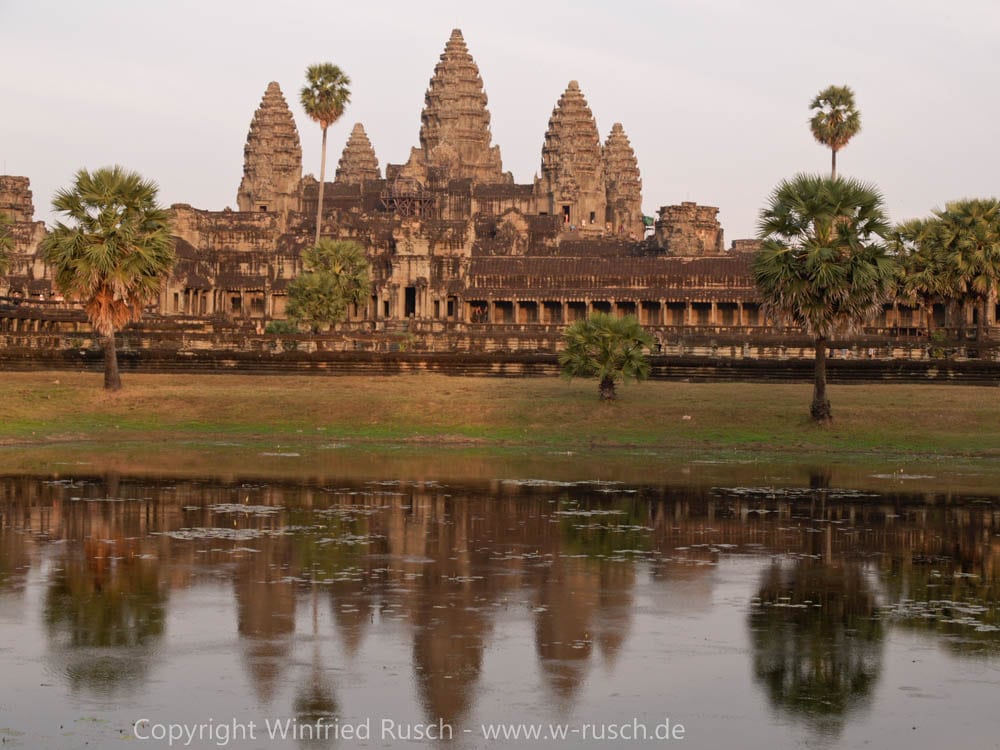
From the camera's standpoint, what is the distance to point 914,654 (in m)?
15.1

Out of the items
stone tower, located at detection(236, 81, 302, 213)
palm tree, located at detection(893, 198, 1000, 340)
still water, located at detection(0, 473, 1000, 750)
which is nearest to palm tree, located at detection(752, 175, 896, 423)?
still water, located at detection(0, 473, 1000, 750)

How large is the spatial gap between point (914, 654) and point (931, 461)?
20390mm

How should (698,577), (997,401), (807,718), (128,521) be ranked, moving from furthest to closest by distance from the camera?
(997,401), (128,521), (698,577), (807,718)

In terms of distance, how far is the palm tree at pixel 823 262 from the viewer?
39312 mm

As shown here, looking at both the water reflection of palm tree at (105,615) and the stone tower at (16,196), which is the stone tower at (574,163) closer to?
the stone tower at (16,196)

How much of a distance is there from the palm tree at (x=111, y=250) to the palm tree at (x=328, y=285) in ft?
102

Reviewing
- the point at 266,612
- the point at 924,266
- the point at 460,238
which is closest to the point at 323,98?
the point at 460,238

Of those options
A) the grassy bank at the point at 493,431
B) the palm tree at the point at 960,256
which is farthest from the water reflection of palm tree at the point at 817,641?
the palm tree at the point at 960,256


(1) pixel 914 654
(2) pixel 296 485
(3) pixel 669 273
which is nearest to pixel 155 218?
(2) pixel 296 485

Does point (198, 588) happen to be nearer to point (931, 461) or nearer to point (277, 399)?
point (931, 461)

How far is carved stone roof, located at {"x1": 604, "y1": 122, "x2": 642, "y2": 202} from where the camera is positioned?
162 metres

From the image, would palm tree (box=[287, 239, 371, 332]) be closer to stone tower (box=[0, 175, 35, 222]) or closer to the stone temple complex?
the stone temple complex

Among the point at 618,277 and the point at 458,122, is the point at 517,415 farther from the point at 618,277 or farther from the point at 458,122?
the point at 458,122

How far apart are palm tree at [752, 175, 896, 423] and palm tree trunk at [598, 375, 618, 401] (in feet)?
17.0
